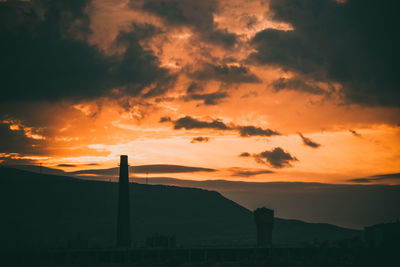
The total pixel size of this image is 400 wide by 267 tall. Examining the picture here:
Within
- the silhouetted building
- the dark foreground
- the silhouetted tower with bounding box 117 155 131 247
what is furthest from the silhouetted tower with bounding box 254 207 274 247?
the silhouetted tower with bounding box 117 155 131 247

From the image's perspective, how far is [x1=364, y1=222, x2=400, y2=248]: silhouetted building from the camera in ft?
245

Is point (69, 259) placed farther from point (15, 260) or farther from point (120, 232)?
point (120, 232)

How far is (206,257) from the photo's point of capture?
256 feet

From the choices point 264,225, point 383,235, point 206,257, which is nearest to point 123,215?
point 206,257

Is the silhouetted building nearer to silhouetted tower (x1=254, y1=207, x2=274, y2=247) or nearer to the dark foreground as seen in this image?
the dark foreground

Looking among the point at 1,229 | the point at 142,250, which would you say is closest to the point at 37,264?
the point at 142,250

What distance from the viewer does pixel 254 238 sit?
18788 centimetres

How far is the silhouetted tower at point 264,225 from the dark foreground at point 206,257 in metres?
13.7

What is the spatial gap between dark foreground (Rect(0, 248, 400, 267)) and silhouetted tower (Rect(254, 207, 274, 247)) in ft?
45.0

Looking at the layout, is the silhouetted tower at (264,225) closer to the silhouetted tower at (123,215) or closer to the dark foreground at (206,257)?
the dark foreground at (206,257)

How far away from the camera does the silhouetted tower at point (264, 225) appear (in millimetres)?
97244

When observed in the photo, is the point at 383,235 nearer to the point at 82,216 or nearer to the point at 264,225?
the point at 264,225

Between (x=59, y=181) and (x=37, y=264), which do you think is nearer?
(x=37, y=264)

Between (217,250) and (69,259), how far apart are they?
24693 mm
